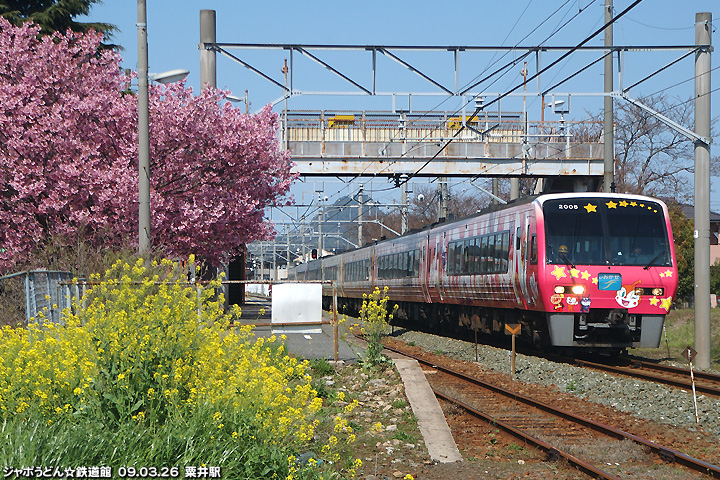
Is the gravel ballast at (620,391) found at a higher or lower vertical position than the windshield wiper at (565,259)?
lower

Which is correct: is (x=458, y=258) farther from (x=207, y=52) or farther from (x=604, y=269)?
(x=207, y=52)

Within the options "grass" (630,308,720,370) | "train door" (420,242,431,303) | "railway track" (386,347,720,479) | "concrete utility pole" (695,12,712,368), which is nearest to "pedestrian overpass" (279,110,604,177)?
"train door" (420,242,431,303)

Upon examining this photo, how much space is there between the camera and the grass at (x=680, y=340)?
20.4 m

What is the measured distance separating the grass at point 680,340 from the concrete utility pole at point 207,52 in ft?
39.9

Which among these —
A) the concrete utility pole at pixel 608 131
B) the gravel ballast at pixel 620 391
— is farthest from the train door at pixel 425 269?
the gravel ballast at pixel 620 391

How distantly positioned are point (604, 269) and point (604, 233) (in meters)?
0.71

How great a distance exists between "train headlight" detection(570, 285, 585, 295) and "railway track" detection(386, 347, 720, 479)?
3016mm

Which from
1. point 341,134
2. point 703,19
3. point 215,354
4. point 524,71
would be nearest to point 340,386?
point 215,354

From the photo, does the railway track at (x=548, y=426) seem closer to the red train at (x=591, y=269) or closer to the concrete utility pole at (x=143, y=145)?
the red train at (x=591, y=269)

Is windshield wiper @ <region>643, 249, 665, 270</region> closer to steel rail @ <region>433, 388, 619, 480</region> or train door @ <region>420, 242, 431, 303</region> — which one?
steel rail @ <region>433, 388, 619, 480</region>

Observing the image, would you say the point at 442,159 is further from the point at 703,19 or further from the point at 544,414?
the point at 544,414

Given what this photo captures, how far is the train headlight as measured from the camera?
54.1 feet

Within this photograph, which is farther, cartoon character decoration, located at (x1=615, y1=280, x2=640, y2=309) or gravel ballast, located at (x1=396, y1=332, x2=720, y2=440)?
cartoon character decoration, located at (x1=615, y1=280, x2=640, y2=309)

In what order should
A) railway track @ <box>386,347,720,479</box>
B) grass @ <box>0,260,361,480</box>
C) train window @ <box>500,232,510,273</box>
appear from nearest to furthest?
grass @ <box>0,260,361,480</box> < railway track @ <box>386,347,720,479</box> < train window @ <box>500,232,510,273</box>
